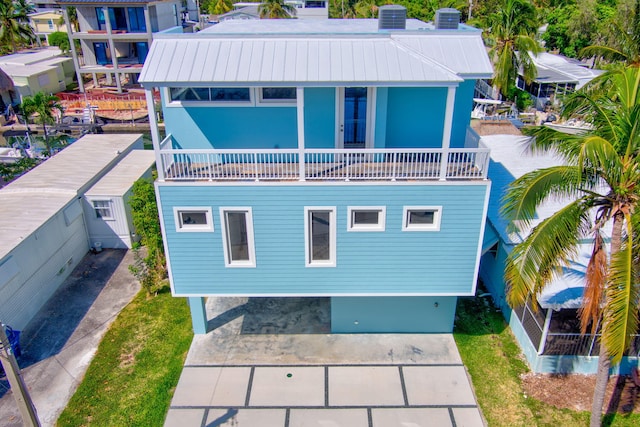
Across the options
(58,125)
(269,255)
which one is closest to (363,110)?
(269,255)

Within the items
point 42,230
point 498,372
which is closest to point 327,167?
point 498,372

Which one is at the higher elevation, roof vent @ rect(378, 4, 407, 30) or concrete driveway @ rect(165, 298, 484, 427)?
roof vent @ rect(378, 4, 407, 30)

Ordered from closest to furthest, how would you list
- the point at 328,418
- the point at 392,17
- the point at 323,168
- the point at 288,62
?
the point at 288,62 → the point at 328,418 → the point at 323,168 → the point at 392,17

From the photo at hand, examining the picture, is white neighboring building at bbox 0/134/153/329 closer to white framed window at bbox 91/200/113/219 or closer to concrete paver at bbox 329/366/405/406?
white framed window at bbox 91/200/113/219

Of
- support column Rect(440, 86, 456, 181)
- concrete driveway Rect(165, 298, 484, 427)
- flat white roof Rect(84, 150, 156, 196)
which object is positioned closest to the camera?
support column Rect(440, 86, 456, 181)

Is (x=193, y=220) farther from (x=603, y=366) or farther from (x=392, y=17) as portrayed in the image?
(x=603, y=366)

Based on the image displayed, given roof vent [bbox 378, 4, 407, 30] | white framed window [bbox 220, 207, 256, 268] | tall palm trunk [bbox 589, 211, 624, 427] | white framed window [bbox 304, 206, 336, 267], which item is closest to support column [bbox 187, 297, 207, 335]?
white framed window [bbox 220, 207, 256, 268]
